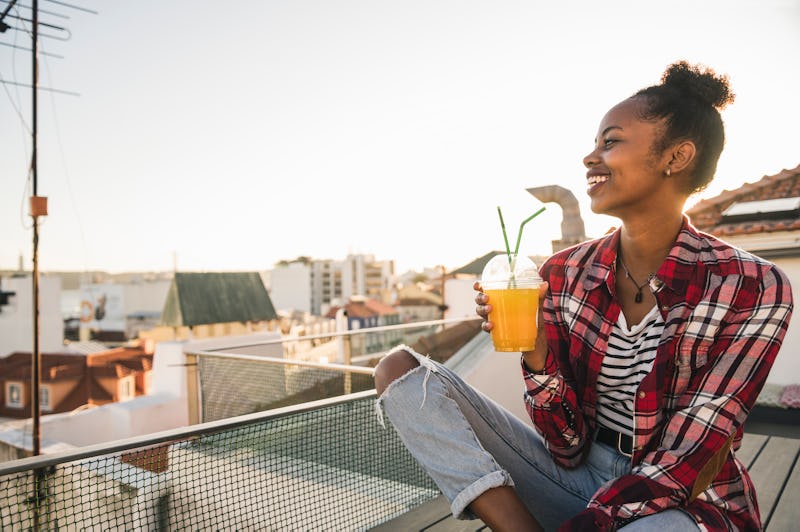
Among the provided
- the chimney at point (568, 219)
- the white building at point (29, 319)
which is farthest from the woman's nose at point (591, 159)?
the white building at point (29, 319)

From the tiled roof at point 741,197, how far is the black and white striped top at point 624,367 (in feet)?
14.2

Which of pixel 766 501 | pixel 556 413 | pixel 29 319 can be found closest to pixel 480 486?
pixel 556 413

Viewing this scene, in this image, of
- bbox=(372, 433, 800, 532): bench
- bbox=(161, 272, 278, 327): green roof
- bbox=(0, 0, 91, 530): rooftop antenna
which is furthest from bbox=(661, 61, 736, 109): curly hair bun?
bbox=(161, 272, 278, 327): green roof

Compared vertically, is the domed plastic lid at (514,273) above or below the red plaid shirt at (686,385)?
above

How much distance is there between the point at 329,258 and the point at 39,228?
10804cm

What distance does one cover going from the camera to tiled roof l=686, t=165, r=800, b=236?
5184 mm

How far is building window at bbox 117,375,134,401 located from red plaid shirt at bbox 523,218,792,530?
3146cm

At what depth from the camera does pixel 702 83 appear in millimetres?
1503

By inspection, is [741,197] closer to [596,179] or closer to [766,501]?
[766,501]

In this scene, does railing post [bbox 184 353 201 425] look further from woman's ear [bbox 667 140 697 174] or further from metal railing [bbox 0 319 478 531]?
woman's ear [bbox 667 140 697 174]

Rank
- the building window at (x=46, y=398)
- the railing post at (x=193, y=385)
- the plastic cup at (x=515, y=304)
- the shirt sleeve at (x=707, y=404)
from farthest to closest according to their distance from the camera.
Answer: the building window at (x=46, y=398)
the railing post at (x=193, y=385)
the plastic cup at (x=515, y=304)
the shirt sleeve at (x=707, y=404)

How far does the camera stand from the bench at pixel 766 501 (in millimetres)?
2010

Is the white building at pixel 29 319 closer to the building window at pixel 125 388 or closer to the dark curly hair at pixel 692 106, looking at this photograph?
the building window at pixel 125 388

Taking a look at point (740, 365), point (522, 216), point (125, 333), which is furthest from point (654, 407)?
point (125, 333)
